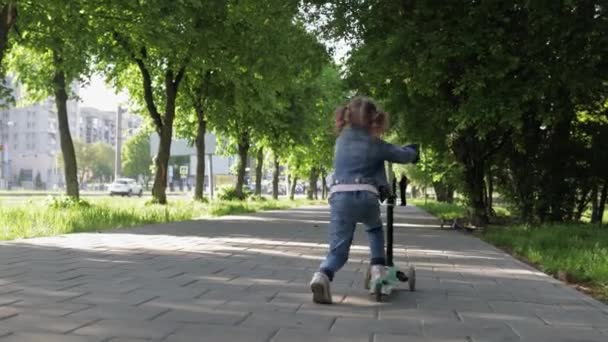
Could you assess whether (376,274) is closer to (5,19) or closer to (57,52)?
(5,19)

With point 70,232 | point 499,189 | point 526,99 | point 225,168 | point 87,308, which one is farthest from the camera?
point 225,168

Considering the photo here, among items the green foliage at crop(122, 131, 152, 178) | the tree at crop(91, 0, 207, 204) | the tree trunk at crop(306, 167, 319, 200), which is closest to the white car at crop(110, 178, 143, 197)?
the tree trunk at crop(306, 167, 319, 200)

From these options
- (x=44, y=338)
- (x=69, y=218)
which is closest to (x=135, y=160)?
(x=69, y=218)

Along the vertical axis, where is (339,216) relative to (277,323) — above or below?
above

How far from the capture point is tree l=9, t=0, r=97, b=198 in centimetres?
1582

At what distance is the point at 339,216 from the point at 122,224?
963 cm

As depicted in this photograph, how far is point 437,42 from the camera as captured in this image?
13562mm

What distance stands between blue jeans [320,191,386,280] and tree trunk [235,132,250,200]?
91.0 feet

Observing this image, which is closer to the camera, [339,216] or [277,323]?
[277,323]

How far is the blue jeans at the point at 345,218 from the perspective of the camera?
215 inches

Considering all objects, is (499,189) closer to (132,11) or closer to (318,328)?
(132,11)

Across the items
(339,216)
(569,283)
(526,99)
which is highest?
(526,99)

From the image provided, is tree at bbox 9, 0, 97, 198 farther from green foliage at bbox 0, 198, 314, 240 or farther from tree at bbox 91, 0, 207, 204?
green foliage at bbox 0, 198, 314, 240

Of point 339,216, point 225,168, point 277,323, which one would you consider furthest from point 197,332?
point 225,168
